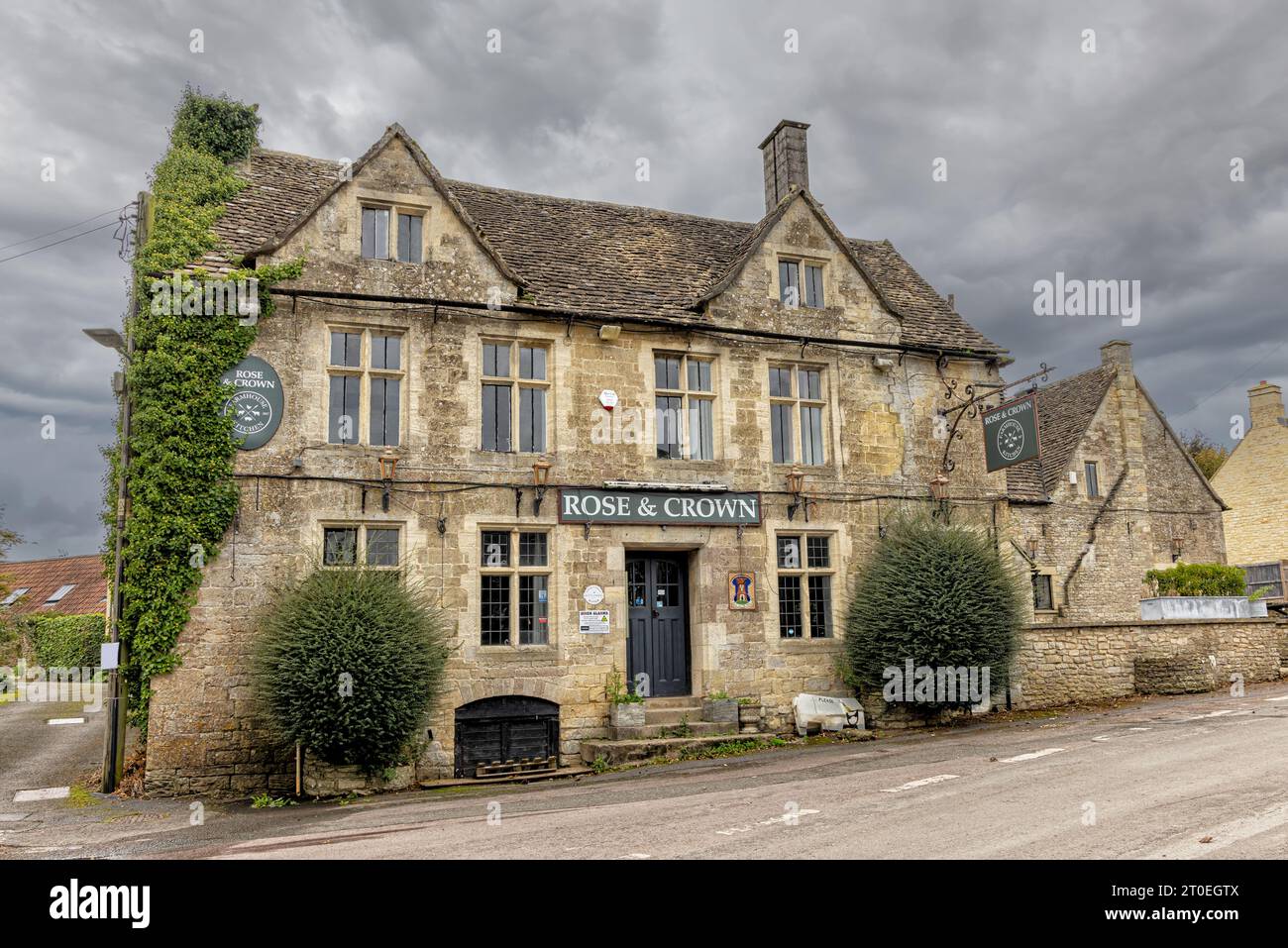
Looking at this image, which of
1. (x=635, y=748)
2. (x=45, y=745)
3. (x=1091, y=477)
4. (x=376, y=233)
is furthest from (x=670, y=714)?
(x=1091, y=477)

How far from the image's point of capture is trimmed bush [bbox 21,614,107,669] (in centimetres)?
3147

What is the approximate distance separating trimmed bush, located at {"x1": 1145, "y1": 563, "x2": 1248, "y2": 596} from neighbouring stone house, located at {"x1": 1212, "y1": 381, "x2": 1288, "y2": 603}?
13503 mm

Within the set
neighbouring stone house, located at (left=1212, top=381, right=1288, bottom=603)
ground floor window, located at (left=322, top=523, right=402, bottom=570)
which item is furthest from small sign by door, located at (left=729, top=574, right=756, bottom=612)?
neighbouring stone house, located at (left=1212, top=381, right=1288, bottom=603)

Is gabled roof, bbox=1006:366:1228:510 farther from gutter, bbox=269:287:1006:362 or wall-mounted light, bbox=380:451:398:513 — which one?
wall-mounted light, bbox=380:451:398:513

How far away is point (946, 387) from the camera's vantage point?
18.7m

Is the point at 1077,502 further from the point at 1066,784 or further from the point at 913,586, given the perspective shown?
the point at 1066,784

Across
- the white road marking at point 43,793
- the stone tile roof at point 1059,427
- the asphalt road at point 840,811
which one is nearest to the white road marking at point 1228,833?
the asphalt road at point 840,811

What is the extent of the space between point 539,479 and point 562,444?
82 cm

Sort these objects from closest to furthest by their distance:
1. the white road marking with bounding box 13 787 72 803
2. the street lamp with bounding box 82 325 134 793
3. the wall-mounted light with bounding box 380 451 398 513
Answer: the white road marking with bounding box 13 787 72 803, the street lamp with bounding box 82 325 134 793, the wall-mounted light with bounding box 380 451 398 513

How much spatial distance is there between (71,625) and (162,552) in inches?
900

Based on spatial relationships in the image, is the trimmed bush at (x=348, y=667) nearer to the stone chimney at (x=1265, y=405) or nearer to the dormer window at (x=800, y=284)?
the dormer window at (x=800, y=284)

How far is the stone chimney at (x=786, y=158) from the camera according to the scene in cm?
1927

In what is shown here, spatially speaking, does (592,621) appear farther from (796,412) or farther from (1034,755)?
(1034,755)

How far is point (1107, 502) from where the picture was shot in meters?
28.0
